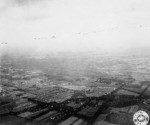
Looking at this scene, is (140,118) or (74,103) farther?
(74,103)

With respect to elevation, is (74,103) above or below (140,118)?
above

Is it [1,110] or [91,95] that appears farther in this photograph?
[91,95]

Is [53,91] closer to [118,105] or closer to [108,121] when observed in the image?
[118,105]

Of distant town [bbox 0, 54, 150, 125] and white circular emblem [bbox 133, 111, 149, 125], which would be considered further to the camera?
distant town [bbox 0, 54, 150, 125]

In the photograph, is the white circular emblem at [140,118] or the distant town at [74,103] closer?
the white circular emblem at [140,118]

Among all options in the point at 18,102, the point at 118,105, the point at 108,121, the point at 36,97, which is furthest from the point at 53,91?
the point at 108,121


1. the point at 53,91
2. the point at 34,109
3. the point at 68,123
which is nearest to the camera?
the point at 68,123

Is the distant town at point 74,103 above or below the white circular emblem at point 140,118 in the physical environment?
above

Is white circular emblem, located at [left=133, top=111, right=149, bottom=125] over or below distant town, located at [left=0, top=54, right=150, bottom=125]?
below
